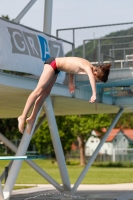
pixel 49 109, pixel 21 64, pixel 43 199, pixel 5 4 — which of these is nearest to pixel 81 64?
pixel 21 64

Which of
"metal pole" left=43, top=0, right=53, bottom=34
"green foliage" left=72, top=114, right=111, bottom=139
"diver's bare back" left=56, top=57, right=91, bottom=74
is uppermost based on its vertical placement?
"metal pole" left=43, top=0, right=53, bottom=34

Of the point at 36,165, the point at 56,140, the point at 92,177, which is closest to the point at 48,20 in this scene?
the point at 56,140

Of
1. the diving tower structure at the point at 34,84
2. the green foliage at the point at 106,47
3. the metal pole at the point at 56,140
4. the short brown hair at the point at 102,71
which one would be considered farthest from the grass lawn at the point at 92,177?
the short brown hair at the point at 102,71

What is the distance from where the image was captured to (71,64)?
30.5ft

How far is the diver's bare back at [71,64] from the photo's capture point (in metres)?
9.26

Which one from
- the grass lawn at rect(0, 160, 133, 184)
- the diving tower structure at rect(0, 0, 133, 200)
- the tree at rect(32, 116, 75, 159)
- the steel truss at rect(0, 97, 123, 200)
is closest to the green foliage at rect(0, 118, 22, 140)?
the tree at rect(32, 116, 75, 159)

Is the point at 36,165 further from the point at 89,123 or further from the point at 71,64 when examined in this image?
the point at 89,123

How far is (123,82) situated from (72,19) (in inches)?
1573

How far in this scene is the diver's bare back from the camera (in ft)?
30.4

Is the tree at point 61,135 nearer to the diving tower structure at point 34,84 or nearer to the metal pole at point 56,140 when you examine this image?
the diving tower structure at point 34,84

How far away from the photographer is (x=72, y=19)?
206 ft

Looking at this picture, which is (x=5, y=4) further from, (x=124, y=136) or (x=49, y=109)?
(x=49, y=109)

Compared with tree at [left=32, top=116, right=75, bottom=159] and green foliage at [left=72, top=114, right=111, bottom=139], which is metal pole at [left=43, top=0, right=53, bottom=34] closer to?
green foliage at [left=72, top=114, right=111, bottom=139]

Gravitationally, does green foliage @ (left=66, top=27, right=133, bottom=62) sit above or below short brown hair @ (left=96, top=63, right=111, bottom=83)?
below
